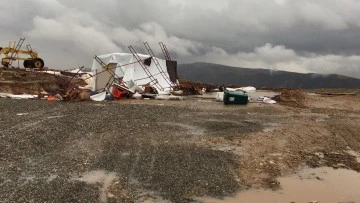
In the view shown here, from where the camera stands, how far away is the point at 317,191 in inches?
439

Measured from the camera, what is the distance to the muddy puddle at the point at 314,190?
1032 cm

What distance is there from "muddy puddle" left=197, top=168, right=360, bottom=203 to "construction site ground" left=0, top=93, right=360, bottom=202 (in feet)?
0.99

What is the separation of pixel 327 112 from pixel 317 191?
1523 centimetres

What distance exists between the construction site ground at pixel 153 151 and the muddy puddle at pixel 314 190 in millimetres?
302

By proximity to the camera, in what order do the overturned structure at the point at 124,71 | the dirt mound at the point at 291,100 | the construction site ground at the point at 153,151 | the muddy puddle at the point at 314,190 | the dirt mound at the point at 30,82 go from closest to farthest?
the construction site ground at the point at 153,151
the muddy puddle at the point at 314,190
the dirt mound at the point at 291,100
the dirt mound at the point at 30,82
the overturned structure at the point at 124,71

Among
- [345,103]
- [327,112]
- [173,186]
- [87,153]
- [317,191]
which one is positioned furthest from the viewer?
[345,103]

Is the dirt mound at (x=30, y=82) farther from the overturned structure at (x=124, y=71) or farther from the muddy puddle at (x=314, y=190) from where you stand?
the muddy puddle at (x=314, y=190)

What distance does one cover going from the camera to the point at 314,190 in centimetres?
1122

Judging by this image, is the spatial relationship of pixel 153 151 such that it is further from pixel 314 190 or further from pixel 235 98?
pixel 235 98

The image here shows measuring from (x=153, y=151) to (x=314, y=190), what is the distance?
15.8 ft

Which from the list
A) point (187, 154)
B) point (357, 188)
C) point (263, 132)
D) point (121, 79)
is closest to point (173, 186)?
point (187, 154)

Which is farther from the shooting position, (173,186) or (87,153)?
(87,153)

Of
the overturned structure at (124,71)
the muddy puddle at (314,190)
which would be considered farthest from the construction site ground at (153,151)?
the overturned structure at (124,71)

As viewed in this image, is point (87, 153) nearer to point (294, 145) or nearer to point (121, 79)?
point (294, 145)
